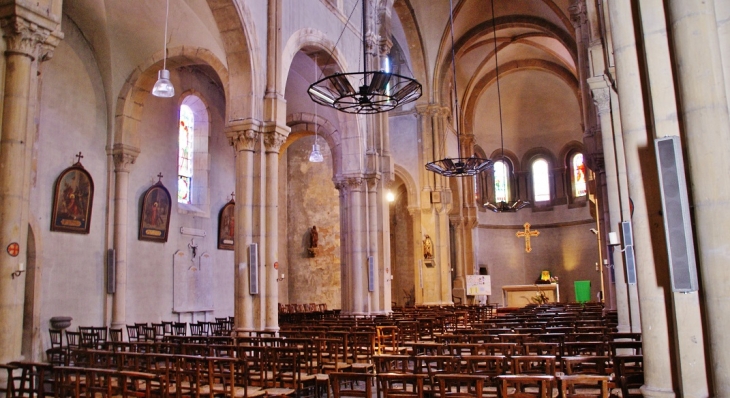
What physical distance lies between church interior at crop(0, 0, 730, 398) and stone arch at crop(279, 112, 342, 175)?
0.11 metres

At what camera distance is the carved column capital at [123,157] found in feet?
51.9

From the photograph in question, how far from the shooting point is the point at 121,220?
1584cm

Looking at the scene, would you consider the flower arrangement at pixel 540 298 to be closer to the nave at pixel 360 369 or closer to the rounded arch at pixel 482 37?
the rounded arch at pixel 482 37

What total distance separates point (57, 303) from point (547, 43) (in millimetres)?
27242

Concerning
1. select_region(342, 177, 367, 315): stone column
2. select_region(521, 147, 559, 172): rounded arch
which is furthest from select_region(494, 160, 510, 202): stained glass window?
select_region(342, 177, 367, 315): stone column

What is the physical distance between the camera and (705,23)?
4.79 meters

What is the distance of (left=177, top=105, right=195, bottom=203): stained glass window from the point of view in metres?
19.1

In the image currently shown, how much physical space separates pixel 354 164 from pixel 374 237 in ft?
7.82

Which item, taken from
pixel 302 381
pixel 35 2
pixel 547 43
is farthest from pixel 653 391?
pixel 547 43

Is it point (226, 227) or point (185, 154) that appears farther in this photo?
point (226, 227)

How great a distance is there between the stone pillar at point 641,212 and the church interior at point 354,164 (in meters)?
0.02

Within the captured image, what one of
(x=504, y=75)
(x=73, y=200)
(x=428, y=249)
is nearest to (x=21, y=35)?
(x=73, y=200)

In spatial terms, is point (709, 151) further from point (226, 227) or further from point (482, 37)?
point (482, 37)

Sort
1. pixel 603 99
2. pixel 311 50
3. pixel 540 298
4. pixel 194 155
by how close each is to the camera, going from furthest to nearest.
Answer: pixel 540 298
pixel 194 155
pixel 311 50
pixel 603 99
